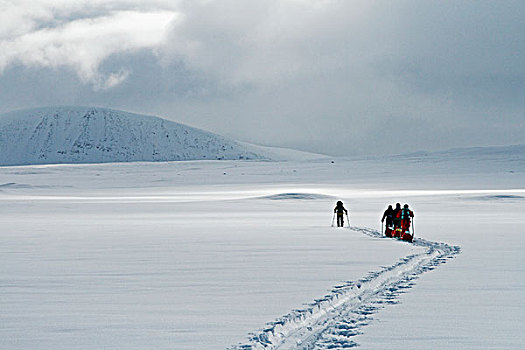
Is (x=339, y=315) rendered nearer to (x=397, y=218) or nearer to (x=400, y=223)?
(x=400, y=223)

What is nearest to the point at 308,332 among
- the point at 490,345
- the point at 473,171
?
the point at 490,345

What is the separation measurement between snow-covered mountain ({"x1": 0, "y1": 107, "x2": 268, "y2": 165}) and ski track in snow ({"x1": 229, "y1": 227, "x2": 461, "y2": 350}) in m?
160

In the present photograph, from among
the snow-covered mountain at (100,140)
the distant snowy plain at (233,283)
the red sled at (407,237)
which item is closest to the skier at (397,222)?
the red sled at (407,237)

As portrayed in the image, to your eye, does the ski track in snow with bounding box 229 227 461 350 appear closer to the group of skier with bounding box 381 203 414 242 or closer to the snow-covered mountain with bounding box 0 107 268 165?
the group of skier with bounding box 381 203 414 242

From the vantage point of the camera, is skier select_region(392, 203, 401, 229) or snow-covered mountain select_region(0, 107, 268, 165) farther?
snow-covered mountain select_region(0, 107, 268, 165)

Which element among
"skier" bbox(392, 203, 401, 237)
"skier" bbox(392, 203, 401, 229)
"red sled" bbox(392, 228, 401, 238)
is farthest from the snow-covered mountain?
"red sled" bbox(392, 228, 401, 238)

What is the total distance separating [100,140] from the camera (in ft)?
595

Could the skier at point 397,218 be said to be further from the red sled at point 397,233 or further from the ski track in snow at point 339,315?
the ski track in snow at point 339,315

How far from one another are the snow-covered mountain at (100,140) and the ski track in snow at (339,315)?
160 metres

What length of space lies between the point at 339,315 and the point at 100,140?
580 ft

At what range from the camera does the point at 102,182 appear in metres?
81.8

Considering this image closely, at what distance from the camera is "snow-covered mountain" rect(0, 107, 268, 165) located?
17262 cm

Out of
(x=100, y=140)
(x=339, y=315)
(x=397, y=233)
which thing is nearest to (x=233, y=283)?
(x=339, y=315)

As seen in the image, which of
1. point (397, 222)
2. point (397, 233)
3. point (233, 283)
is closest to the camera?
point (233, 283)
